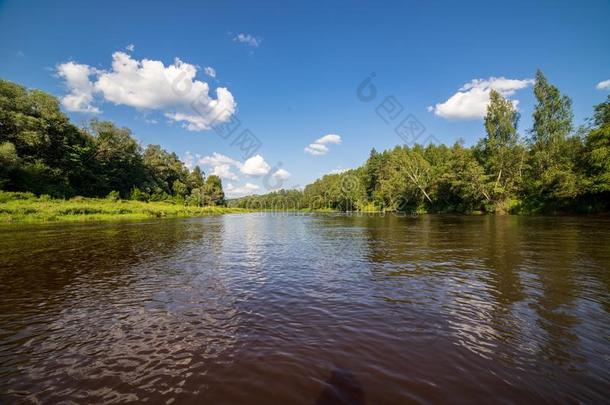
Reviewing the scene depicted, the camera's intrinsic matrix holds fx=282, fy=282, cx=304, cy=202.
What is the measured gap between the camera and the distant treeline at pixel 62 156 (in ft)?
184

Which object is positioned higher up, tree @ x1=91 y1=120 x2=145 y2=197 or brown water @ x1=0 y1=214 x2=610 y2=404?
tree @ x1=91 y1=120 x2=145 y2=197

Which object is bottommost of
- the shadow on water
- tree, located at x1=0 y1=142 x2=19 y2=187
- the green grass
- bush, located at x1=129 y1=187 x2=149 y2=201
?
the shadow on water

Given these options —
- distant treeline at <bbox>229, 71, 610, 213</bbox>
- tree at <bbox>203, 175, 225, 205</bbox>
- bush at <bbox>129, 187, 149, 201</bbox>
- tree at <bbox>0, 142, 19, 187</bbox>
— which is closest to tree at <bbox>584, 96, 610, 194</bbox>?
distant treeline at <bbox>229, 71, 610, 213</bbox>

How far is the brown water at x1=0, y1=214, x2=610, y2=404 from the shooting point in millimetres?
4871

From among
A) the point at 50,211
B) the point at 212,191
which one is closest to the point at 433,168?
the point at 50,211

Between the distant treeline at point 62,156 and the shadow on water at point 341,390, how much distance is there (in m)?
66.8

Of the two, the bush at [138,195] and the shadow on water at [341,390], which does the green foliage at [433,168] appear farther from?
the shadow on water at [341,390]

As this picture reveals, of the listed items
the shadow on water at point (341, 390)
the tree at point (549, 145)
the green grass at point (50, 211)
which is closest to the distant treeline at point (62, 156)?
the green grass at point (50, 211)

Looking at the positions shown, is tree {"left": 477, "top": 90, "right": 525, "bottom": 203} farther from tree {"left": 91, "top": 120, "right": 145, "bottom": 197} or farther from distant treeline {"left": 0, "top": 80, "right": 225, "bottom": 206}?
tree {"left": 91, "top": 120, "right": 145, "bottom": 197}

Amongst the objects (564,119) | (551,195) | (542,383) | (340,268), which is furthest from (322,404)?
(564,119)

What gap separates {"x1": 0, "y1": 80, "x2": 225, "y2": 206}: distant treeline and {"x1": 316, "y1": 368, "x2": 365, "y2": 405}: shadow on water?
66794 mm

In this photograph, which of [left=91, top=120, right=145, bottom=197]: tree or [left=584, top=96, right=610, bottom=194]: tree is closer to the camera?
[left=584, top=96, right=610, bottom=194]: tree

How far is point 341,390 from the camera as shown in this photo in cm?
476

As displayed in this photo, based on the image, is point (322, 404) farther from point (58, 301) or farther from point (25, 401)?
point (58, 301)
